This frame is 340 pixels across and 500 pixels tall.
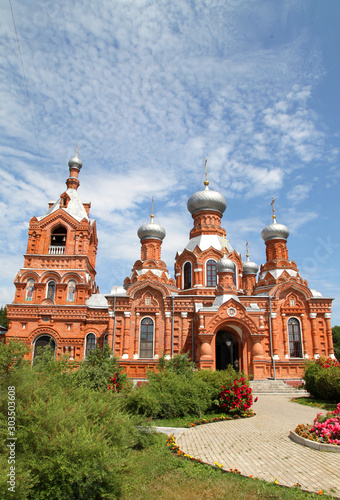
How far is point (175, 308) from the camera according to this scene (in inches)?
904

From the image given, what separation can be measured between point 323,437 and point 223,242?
19499 millimetres

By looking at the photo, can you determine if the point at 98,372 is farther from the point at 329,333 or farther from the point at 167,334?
the point at 329,333

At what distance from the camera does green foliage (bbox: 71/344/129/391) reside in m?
11.7

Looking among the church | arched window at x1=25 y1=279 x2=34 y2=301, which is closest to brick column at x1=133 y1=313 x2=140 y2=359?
the church

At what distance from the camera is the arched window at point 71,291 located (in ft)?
80.9

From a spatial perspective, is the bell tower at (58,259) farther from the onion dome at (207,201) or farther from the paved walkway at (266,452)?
the paved walkway at (266,452)

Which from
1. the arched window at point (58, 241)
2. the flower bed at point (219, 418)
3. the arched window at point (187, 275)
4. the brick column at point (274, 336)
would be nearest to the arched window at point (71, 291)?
the arched window at point (58, 241)

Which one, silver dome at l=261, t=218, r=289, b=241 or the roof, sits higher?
the roof

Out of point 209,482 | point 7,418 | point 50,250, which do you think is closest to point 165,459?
point 209,482

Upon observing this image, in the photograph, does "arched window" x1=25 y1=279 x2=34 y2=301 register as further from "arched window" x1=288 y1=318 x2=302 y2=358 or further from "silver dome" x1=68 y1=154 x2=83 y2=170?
"arched window" x1=288 y1=318 x2=302 y2=358

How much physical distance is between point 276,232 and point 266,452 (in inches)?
839

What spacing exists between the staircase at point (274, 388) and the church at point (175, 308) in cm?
76

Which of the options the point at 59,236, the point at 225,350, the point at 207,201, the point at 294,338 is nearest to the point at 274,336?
the point at 294,338

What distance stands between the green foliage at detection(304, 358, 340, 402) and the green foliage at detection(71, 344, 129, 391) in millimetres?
8077
